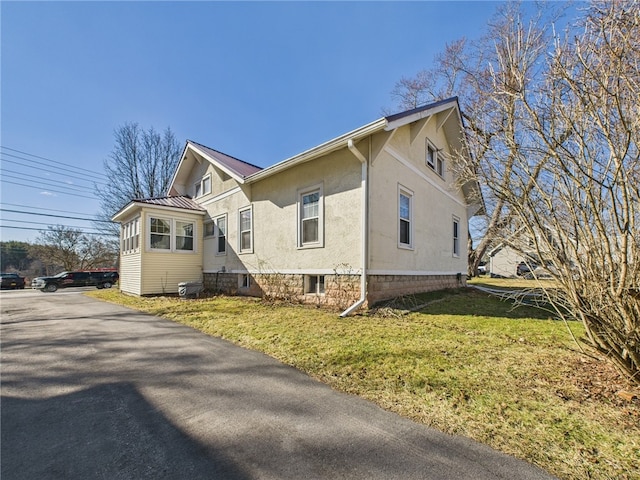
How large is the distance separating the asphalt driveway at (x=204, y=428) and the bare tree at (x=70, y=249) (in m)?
39.9

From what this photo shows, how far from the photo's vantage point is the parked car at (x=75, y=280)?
65.8 ft

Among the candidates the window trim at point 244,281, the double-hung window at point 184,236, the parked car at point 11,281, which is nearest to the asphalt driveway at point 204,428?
the window trim at point 244,281

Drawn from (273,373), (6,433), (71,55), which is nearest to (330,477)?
(273,373)

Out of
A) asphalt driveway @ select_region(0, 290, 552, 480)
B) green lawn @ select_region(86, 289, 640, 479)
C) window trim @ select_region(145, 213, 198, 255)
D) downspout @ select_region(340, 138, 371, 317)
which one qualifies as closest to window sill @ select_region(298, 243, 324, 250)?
downspout @ select_region(340, 138, 371, 317)

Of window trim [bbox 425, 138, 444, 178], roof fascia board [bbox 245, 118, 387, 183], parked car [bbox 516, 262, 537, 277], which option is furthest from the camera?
window trim [bbox 425, 138, 444, 178]

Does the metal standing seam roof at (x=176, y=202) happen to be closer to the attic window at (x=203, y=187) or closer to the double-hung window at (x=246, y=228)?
the attic window at (x=203, y=187)

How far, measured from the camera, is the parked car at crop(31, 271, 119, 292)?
20.1 m

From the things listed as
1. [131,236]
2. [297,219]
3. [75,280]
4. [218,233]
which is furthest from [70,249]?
[297,219]

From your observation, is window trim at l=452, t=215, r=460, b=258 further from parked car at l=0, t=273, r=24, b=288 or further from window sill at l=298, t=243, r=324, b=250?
parked car at l=0, t=273, r=24, b=288

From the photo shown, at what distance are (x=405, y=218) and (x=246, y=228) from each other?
6199 mm

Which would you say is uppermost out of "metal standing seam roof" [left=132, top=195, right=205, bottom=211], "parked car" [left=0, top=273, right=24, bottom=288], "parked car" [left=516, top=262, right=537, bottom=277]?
"metal standing seam roof" [left=132, top=195, right=205, bottom=211]

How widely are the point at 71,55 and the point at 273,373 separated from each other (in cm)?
1381

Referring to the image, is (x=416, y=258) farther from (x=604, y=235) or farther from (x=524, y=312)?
(x=604, y=235)

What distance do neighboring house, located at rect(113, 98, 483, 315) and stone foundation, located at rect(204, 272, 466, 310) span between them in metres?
0.04
